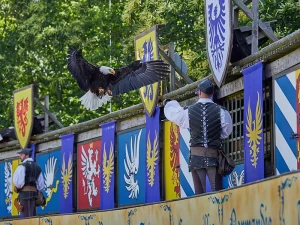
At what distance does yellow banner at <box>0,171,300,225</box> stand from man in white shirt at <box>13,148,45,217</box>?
547 centimetres

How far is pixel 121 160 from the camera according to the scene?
638 inches

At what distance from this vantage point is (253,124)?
11.0 m

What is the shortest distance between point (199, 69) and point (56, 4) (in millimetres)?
9776

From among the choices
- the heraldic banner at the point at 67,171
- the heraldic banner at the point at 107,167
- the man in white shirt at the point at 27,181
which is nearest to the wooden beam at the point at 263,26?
the heraldic banner at the point at 107,167

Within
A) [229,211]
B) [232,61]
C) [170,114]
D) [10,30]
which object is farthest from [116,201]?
[10,30]

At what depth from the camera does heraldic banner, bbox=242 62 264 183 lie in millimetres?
10781

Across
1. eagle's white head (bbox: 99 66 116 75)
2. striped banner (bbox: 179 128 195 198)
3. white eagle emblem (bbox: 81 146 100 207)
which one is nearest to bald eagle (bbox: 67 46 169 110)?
eagle's white head (bbox: 99 66 116 75)

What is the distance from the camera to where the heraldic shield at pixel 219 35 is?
11.4 metres

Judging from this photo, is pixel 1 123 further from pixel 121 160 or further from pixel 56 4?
pixel 121 160

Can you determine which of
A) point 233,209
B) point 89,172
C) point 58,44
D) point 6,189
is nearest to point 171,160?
point 89,172

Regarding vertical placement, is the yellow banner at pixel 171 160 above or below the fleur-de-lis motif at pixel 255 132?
above

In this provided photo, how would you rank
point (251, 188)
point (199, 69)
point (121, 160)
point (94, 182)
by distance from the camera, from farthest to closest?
1. point (199, 69)
2. point (94, 182)
3. point (121, 160)
4. point (251, 188)

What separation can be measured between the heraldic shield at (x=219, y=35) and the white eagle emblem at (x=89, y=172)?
18.4 feet

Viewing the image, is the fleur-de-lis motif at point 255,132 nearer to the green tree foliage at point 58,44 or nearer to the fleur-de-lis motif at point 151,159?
the fleur-de-lis motif at point 151,159
